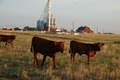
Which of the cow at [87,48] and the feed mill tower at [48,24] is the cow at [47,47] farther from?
the feed mill tower at [48,24]

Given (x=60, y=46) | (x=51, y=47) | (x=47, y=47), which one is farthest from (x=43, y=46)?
(x=60, y=46)

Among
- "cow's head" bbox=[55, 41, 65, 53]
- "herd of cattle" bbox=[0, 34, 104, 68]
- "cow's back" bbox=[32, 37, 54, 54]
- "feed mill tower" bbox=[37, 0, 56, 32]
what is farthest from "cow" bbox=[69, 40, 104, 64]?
"feed mill tower" bbox=[37, 0, 56, 32]

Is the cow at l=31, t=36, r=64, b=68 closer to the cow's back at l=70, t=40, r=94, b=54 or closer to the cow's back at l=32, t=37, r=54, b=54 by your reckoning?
the cow's back at l=32, t=37, r=54, b=54

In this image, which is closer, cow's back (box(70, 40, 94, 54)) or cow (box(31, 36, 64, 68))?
cow (box(31, 36, 64, 68))

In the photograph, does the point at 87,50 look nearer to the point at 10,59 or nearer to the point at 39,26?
the point at 10,59

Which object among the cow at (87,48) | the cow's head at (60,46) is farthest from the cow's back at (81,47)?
the cow's head at (60,46)

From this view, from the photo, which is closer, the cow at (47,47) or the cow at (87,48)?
the cow at (47,47)

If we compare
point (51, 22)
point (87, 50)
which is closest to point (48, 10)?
point (51, 22)

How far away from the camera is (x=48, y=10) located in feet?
439

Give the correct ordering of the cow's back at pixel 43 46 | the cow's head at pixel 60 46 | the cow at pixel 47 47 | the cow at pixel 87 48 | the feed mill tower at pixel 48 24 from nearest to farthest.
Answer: the cow's head at pixel 60 46 < the cow at pixel 47 47 < the cow's back at pixel 43 46 < the cow at pixel 87 48 < the feed mill tower at pixel 48 24

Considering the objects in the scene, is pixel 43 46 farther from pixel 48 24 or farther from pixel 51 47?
pixel 48 24

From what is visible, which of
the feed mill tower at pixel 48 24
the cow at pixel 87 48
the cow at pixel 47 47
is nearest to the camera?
the cow at pixel 47 47

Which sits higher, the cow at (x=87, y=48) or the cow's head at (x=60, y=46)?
the cow's head at (x=60, y=46)

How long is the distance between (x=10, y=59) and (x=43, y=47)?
7.57 feet
